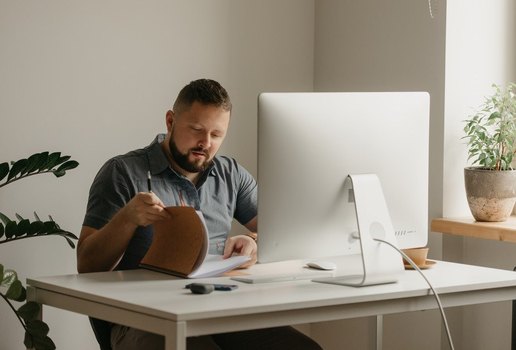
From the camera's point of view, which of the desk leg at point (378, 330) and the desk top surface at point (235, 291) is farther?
the desk leg at point (378, 330)

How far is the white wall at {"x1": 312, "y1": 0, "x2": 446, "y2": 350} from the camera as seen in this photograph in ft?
12.0

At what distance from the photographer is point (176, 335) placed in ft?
6.68

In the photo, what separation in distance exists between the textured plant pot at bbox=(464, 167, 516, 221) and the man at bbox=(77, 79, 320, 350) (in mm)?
994

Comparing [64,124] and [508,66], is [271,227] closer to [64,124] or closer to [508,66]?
[64,124]

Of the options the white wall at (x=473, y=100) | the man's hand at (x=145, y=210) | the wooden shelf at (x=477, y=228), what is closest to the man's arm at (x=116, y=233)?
the man's hand at (x=145, y=210)

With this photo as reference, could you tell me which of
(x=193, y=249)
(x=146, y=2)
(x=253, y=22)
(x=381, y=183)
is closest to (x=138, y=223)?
(x=193, y=249)

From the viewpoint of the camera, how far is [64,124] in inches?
141

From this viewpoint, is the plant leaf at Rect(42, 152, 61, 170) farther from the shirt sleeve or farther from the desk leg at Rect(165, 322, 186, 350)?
the desk leg at Rect(165, 322, 186, 350)

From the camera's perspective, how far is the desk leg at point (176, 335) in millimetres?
2037

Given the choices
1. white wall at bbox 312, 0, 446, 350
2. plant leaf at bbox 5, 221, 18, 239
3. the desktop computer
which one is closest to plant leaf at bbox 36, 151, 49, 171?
plant leaf at bbox 5, 221, 18, 239

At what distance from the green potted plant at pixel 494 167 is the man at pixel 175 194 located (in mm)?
1000

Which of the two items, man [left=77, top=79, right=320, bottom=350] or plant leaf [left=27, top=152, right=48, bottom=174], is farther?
plant leaf [left=27, top=152, right=48, bottom=174]

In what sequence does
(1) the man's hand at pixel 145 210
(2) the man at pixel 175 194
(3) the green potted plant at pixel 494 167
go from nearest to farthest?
(1) the man's hand at pixel 145 210 → (2) the man at pixel 175 194 → (3) the green potted plant at pixel 494 167

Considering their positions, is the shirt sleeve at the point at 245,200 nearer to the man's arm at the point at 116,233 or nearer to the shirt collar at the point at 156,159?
the shirt collar at the point at 156,159
